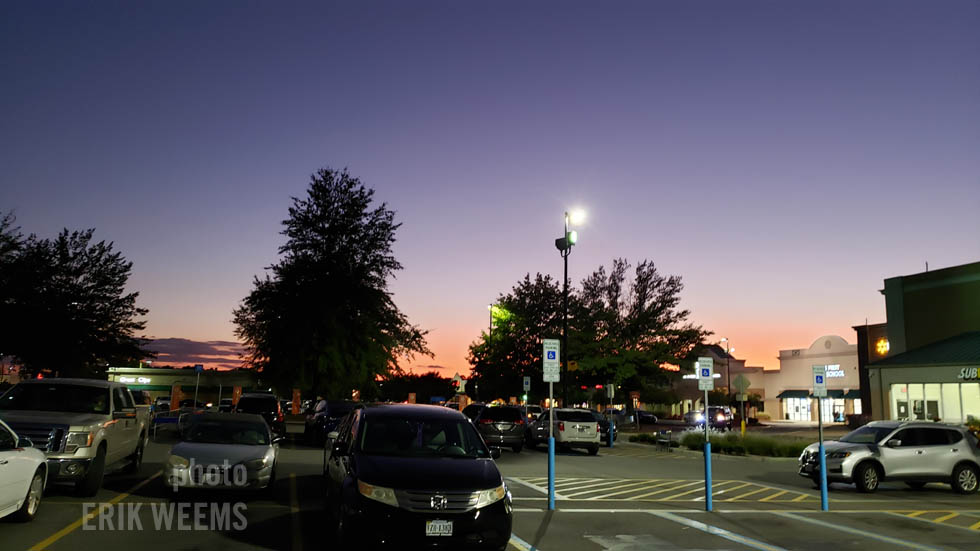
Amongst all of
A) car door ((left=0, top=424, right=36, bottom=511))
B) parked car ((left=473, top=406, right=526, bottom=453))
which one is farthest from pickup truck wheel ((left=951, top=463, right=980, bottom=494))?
car door ((left=0, top=424, right=36, bottom=511))

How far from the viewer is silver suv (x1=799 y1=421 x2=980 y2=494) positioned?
16.9 meters

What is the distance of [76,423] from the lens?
11.9 metres

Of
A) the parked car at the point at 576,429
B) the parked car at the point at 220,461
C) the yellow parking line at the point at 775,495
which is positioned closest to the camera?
the parked car at the point at 220,461

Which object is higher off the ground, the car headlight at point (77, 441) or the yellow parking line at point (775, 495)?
the car headlight at point (77, 441)

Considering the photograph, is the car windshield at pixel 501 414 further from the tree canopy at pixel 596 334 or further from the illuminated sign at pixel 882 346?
the illuminated sign at pixel 882 346

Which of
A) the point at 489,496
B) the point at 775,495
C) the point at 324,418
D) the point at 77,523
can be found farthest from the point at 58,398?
the point at 775,495

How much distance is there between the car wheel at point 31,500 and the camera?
975cm

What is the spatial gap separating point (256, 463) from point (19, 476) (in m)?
3.54

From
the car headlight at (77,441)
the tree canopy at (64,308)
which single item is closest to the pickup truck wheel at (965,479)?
the car headlight at (77,441)

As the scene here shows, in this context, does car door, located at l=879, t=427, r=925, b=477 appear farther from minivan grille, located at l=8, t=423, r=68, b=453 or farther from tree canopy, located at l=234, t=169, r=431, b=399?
tree canopy, located at l=234, t=169, r=431, b=399

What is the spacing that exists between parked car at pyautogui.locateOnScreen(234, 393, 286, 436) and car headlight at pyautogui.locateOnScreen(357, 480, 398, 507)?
1878 cm

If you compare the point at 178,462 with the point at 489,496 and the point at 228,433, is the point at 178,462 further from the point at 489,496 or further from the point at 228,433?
the point at 489,496

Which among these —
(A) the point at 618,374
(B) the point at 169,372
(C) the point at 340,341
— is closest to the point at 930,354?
(A) the point at 618,374

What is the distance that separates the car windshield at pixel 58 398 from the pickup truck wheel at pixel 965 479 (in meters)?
18.3
